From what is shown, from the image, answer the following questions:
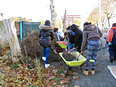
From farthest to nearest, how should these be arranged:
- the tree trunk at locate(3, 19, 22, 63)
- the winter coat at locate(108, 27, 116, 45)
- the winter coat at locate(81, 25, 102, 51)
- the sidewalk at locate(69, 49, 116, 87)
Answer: the winter coat at locate(108, 27, 116, 45), the tree trunk at locate(3, 19, 22, 63), the winter coat at locate(81, 25, 102, 51), the sidewalk at locate(69, 49, 116, 87)

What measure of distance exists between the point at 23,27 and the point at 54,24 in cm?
250

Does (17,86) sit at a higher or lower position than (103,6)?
lower

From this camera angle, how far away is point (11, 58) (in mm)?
5207

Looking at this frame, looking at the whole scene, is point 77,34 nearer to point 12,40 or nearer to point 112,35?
point 112,35

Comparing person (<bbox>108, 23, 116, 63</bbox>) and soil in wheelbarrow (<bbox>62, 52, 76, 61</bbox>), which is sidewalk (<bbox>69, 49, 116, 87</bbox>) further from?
person (<bbox>108, 23, 116, 63</bbox>)

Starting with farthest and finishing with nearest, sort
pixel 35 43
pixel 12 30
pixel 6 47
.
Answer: pixel 6 47 → pixel 35 43 → pixel 12 30

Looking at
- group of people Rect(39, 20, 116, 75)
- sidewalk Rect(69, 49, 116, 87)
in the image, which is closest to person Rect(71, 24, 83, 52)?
group of people Rect(39, 20, 116, 75)

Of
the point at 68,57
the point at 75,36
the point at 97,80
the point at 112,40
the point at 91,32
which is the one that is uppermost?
the point at 91,32

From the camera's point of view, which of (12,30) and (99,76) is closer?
(99,76)

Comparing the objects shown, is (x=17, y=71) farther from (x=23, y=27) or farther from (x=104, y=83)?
(x=23, y=27)

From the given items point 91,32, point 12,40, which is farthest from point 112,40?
point 12,40

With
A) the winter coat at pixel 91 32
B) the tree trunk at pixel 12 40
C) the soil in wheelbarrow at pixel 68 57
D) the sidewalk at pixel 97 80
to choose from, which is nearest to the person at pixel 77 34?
the soil in wheelbarrow at pixel 68 57

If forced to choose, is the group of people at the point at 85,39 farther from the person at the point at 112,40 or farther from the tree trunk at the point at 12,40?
the tree trunk at the point at 12,40

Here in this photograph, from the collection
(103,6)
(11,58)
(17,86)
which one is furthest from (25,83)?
(103,6)
